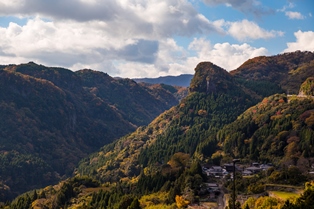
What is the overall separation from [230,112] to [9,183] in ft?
312

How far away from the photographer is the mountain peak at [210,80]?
602 feet

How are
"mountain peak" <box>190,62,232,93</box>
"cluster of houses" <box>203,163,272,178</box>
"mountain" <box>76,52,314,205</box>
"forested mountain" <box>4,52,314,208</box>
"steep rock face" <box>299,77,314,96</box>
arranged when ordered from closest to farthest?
"forested mountain" <box>4,52,314,208</box> < "cluster of houses" <box>203,163,272,178</box> < "mountain" <box>76,52,314,205</box> < "steep rock face" <box>299,77,314,96</box> < "mountain peak" <box>190,62,232,93</box>

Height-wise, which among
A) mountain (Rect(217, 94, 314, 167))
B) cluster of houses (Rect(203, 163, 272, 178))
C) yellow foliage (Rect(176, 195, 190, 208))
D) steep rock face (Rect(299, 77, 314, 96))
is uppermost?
steep rock face (Rect(299, 77, 314, 96))

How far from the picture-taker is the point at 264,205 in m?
46.3

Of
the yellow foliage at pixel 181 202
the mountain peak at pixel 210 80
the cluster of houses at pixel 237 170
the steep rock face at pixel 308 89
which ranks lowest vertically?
the yellow foliage at pixel 181 202

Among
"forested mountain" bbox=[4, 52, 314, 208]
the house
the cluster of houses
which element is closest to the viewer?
"forested mountain" bbox=[4, 52, 314, 208]

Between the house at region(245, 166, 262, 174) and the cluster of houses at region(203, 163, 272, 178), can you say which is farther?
the house at region(245, 166, 262, 174)

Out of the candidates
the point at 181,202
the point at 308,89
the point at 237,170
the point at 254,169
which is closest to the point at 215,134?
the point at 308,89

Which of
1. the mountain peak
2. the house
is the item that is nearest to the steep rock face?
the mountain peak

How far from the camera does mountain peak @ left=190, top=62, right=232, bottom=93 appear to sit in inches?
7224

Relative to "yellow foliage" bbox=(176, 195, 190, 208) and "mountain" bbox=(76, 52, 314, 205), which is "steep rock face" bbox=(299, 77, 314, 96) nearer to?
"mountain" bbox=(76, 52, 314, 205)

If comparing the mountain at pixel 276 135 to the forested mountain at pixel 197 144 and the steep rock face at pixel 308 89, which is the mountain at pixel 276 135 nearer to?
the forested mountain at pixel 197 144

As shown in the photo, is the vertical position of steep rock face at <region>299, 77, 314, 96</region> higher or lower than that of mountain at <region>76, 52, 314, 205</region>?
higher

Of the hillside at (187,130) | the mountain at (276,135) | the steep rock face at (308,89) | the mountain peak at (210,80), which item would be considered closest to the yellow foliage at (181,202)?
the mountain at (276,135)
